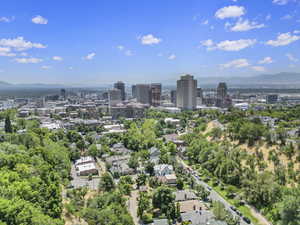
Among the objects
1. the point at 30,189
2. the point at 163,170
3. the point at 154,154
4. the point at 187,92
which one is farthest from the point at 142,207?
the point at 187,92

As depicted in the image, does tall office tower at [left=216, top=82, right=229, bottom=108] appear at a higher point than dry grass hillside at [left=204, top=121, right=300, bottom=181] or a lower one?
higher

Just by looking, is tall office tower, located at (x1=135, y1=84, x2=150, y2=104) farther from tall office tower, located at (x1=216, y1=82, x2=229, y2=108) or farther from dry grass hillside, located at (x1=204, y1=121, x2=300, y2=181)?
dry grass hillside, located at (x1=204, y1=121, x2=300, y2=181)

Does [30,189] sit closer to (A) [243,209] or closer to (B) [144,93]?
(A) [243,209]

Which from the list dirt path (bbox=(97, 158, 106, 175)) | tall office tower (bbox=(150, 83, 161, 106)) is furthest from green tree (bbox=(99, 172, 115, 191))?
tall office tower (bbox=(150, 83, 161, 106))

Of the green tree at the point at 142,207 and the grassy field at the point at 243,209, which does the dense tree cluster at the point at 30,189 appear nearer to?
the green tree at the point at 142,207

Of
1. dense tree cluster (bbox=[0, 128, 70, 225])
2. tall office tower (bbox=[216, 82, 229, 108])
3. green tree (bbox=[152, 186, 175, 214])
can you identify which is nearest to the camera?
dense tree cluster (bbox=[0, 128, 70, 225])

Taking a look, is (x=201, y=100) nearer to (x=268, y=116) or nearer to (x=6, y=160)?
(x=268, y=116)
